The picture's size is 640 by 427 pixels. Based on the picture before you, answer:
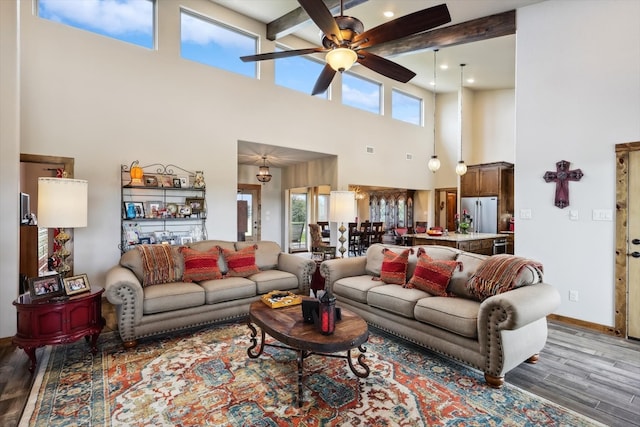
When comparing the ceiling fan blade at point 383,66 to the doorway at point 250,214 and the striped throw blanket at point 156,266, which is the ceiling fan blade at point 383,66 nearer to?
the striped throw blanket at point 156,266

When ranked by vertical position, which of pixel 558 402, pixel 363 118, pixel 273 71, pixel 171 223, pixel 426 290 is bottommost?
pixel 558 402

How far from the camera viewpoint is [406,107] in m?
9.02

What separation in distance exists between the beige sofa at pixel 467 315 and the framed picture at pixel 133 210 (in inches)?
123

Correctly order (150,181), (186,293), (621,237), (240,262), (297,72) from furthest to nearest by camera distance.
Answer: (297,72) → (150,181) → (240,262) → (621,237) → (186,293)

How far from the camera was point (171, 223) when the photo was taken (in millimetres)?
5164

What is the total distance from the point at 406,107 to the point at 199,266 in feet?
24.2

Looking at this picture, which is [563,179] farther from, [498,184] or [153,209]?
[153,209]

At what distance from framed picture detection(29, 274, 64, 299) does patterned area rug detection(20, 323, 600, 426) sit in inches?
23.6

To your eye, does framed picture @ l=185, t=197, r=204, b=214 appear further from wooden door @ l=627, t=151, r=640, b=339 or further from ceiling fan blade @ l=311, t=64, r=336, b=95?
wooden door @ l=627, t=151, r=640, b=339

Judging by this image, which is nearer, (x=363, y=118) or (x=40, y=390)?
(x=40, y=390)

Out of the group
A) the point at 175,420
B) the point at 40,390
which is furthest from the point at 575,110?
the point at 40,390

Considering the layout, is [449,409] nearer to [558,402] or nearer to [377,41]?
[558,402]

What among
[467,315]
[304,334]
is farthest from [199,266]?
[467,315]

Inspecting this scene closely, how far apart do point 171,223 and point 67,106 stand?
2.06 m
